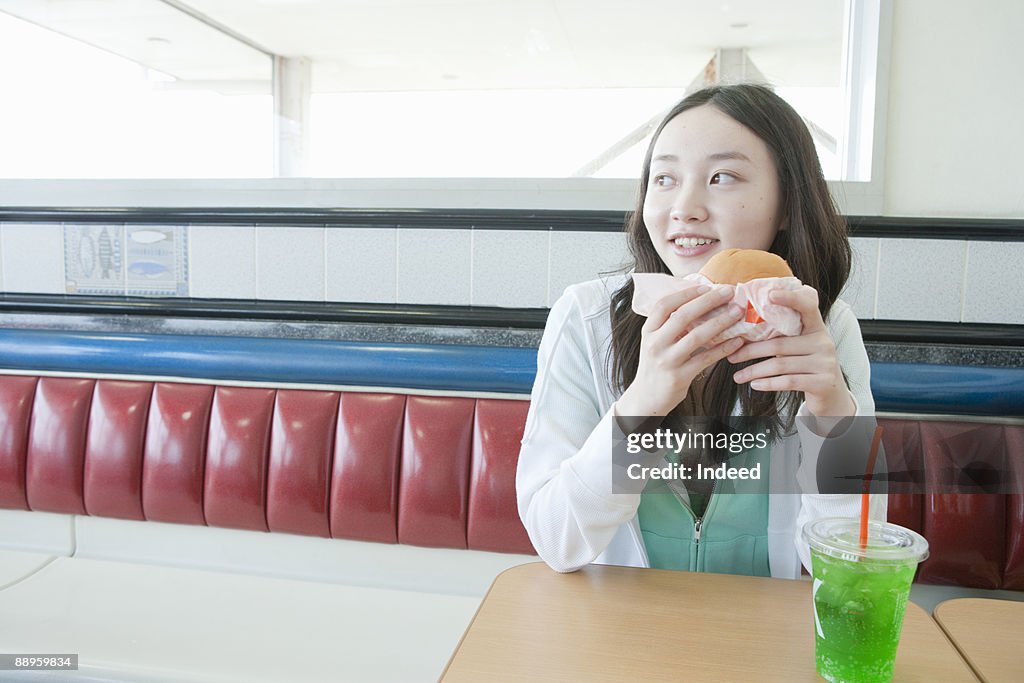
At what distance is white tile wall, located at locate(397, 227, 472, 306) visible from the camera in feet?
6.48

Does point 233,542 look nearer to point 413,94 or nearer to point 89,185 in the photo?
point 89,185

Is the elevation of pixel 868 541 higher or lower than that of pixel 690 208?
lower

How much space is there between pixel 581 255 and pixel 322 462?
32.3 inches

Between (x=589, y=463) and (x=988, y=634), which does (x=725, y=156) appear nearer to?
(x=589, y=463)

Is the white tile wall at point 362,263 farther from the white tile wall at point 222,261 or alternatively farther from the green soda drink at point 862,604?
the green soda drink at point 862,604

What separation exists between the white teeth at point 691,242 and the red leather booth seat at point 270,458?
796 millimetres

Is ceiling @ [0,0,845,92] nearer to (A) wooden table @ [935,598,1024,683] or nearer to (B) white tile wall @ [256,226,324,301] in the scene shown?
(B) white tile wall @ [256,226,324,301]

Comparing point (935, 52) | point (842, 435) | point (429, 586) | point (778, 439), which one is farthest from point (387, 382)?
point (935, 52)

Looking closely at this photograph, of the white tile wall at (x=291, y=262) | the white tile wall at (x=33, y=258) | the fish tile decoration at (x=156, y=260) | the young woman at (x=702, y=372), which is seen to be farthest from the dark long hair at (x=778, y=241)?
the white tile wall at (x=33, y=258)

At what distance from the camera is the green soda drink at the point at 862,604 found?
761mm

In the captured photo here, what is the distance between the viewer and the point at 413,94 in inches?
82.9

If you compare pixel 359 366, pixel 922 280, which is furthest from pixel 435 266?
pixel 922 280

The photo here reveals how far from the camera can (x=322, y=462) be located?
1854mm

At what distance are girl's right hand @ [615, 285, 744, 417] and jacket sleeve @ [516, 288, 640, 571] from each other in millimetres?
77
